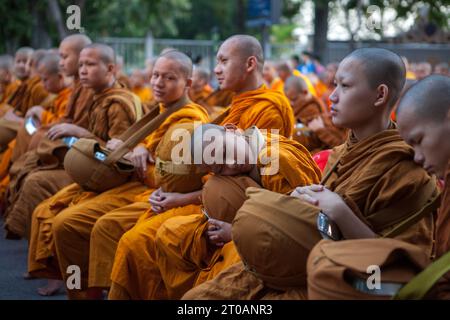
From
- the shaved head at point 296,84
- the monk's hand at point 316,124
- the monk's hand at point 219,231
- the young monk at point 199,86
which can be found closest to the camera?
the monk's hand at point 219,231

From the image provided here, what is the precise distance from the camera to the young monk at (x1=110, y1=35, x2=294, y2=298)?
4633 millimetres

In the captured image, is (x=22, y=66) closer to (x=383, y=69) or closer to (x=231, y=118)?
(x=231, y=118)

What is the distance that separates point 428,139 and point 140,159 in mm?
2814

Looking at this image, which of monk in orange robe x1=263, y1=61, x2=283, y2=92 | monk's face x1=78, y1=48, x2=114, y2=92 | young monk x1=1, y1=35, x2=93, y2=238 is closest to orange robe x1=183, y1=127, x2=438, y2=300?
monk's face x1=78, y1=48, x2=114, y2=92

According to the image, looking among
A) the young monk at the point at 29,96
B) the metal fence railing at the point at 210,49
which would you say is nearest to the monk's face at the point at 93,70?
the young monk at the point at 29,96

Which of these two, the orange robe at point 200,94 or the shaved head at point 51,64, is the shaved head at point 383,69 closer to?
the shaved head at point 51,64

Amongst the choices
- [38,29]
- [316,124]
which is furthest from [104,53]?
[38,29]

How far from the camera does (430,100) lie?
293 centimetres

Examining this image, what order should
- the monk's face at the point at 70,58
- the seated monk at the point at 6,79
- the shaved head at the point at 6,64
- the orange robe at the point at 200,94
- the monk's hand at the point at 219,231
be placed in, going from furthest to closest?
the shaved head at the point at 6,64
the seated monk at the point at 6,79
the orange robe at the point at 200,94
the monk's face at the point at 70,58
the monk's hand at the point at 219,231

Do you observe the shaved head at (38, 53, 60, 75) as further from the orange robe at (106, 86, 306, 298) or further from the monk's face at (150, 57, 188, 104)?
the orange robe at (106, 86, 306, 298)

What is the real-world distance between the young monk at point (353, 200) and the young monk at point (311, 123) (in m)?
4.25

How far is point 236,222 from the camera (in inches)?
122

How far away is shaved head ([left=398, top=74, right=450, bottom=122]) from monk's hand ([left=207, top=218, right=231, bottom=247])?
1.21 metres

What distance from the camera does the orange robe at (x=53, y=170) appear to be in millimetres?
5914
